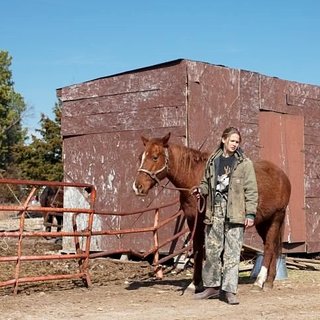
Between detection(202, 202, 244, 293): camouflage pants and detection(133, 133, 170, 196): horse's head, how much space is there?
0.89 meters

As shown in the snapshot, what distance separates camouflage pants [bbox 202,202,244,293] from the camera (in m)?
7.30

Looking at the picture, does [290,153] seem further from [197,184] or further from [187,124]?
[197,184]

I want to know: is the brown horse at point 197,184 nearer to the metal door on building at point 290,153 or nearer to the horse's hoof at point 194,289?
the horse's hoof at point 194,289

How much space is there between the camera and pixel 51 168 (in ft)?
112

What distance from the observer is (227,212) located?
288 inches

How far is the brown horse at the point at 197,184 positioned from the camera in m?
7.95

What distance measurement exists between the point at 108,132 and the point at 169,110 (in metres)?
1.56

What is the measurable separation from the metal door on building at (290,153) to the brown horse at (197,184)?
2.76 meters

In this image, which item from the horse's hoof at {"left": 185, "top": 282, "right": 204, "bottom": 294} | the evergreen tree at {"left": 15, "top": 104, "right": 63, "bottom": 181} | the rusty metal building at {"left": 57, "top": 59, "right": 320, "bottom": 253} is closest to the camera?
the horse's hoof at {"left": 185, "top": 282, "right": 204, "bottom": 294}

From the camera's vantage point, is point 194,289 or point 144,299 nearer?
point 144,299

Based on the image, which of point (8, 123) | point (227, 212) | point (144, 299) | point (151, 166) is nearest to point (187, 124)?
point (151, 166)

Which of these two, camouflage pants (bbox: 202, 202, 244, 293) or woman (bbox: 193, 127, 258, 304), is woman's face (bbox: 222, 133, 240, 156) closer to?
woman (bbox: 193, 127, 258, 304)

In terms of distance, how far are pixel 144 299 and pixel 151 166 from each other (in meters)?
1.56

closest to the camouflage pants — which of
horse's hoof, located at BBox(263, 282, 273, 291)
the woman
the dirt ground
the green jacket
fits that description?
the woman
